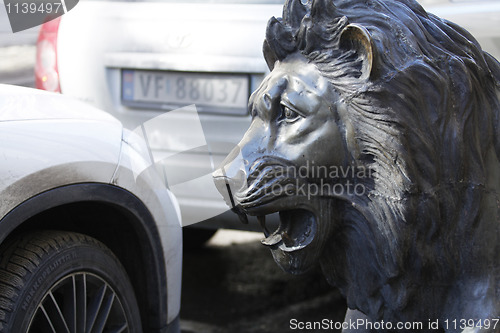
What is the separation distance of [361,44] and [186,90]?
6.89ft

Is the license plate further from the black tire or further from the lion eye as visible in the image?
the lion eye

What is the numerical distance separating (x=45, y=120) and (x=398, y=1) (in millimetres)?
1280

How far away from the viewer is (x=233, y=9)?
12.7ft

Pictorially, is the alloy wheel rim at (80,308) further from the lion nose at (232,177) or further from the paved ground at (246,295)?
the paved ground at (246,295)

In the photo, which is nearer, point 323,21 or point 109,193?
point 323,21

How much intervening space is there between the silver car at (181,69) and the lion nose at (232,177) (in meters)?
1.71

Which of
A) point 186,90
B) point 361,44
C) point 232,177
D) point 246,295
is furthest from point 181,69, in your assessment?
point 361,44

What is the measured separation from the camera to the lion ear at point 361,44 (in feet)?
5.87

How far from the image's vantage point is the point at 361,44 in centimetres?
183

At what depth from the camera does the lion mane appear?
72.2 inches

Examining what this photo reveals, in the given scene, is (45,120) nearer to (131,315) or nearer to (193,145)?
(131,315)

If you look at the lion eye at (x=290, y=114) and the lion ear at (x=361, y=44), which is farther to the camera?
the lion eye at (x=290, y=114)

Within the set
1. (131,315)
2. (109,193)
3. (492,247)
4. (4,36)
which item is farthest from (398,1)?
(4,36)

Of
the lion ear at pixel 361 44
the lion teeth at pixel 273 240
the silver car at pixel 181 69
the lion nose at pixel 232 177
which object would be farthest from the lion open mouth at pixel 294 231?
the silver car at pixel 181 69
